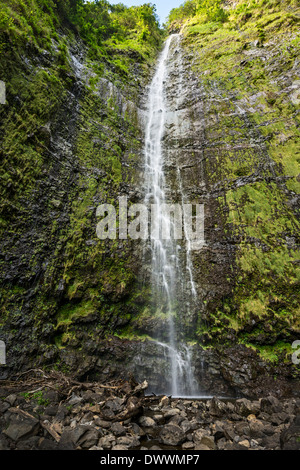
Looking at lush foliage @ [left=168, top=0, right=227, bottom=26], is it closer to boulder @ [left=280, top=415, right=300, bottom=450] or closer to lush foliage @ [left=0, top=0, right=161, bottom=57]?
lush foliage @ [left=0, top=0, right=161, bottom=57]

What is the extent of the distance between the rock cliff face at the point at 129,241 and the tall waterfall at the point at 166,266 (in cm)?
31

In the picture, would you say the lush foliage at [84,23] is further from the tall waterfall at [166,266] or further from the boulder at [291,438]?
the boulder at [291,438]

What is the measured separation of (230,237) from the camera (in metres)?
9.09

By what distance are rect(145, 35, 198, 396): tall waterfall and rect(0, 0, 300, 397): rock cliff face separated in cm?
31

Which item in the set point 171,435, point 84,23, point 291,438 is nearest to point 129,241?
point 171,435

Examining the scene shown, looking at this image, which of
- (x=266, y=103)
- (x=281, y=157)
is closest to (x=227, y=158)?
(x=281, y=157)

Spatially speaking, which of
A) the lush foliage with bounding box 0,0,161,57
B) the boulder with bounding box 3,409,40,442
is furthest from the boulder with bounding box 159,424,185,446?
the lush foliage with bounding box 0,0,161,57

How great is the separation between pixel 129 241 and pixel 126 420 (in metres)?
5.95

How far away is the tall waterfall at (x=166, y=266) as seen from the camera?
7.38 m

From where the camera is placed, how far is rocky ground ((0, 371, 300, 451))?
3.98 metres

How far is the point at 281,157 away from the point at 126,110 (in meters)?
8.88

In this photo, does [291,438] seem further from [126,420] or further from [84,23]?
[84,23]

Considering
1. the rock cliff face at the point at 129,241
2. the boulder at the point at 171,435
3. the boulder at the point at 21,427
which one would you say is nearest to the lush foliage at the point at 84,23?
the rock cliff face at the point at 129,241

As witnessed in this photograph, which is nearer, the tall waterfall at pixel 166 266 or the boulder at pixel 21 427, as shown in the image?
the boulder at pixel 21 427
